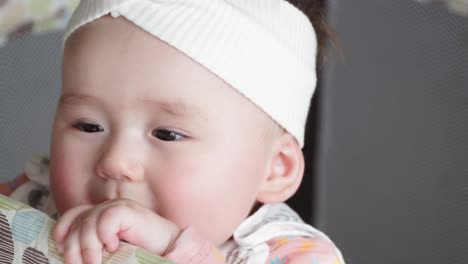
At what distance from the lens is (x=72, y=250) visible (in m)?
0.58

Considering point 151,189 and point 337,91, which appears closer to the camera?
point 151,189

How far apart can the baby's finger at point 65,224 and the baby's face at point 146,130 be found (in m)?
0.07

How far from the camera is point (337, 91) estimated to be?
129 centimetres

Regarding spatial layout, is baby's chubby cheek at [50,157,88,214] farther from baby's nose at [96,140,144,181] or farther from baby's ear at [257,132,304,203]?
baby's ear at [257,132,304,203]

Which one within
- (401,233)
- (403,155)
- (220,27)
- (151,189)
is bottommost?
(401,233)

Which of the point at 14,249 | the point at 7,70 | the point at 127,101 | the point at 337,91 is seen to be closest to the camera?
the point at 14,249

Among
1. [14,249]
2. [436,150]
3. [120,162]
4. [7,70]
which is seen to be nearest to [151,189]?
[120,162]

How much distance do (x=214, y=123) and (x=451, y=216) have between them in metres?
0.57

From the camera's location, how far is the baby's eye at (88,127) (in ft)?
2.41

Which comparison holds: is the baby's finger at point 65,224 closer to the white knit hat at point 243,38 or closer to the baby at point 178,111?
the baby at point 178,111

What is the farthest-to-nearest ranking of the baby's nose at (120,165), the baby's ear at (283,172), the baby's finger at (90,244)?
the baby's ear at (283,172), the baby's nose at (120,165), the baby's finger at (90,244)

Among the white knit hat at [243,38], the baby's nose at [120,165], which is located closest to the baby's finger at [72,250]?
the baby's nose at [120,165]

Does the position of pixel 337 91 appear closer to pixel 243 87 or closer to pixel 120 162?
pixel 243 87

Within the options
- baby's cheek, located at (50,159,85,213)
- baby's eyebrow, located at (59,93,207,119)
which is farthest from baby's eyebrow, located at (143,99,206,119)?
baby's cheek, located at (50,159,85,213)
